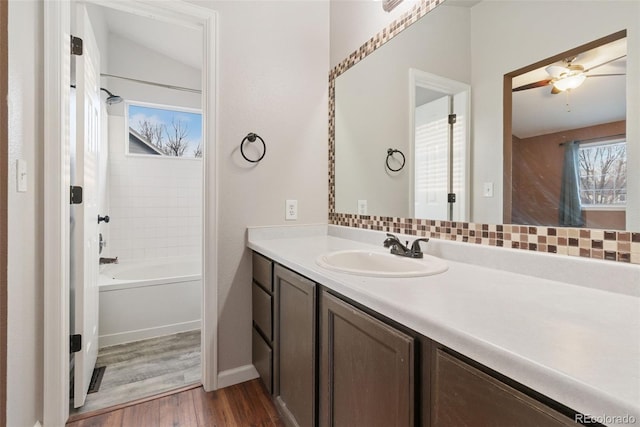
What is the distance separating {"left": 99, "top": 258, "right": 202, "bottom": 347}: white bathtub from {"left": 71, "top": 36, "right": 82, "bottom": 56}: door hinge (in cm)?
156

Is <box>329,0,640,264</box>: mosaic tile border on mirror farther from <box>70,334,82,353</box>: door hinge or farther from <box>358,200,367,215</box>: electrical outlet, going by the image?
<box>70,334,82,353</box>: door hinge

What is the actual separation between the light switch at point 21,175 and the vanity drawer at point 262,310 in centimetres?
107

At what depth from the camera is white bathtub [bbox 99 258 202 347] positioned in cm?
225

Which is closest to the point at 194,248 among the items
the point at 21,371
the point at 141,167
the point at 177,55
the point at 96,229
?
the point at 141,167

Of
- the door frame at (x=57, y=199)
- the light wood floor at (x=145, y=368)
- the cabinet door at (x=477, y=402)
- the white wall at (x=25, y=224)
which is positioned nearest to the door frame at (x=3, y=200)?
the white wall at (x=25, y=224)

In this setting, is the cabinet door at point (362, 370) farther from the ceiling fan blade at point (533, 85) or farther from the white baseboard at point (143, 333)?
the white baseboard at point (143, 333)

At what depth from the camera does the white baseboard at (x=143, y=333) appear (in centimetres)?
223

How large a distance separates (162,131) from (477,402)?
3713 millimetres

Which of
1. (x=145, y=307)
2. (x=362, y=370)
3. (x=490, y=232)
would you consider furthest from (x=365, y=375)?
(x=145, y=307)

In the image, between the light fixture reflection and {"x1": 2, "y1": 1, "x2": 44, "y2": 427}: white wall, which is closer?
the light fixture reflection

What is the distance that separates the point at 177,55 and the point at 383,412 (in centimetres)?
376

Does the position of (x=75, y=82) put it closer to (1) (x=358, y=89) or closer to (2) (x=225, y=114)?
(2) (x=225, y=114)

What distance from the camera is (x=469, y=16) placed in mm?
1201

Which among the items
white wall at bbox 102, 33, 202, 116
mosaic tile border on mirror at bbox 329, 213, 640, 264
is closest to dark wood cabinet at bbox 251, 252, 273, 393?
mosaic tile border on mirror at bbox 329, 213, 640, 264
